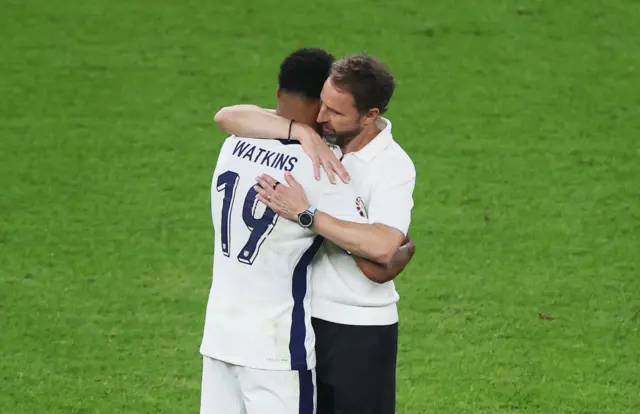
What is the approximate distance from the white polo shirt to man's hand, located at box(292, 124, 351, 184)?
67 millimetres

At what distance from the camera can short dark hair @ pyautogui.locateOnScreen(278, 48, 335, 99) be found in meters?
2.80

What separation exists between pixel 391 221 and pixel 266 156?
36 cm

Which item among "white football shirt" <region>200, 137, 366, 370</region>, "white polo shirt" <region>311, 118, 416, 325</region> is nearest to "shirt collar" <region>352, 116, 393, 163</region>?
"white polo shirt" <region>311, 118, 416, 325</region>

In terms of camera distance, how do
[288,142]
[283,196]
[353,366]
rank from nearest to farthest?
[283,196]
[288,142]
[353,366]

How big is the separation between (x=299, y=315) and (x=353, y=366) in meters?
0.24

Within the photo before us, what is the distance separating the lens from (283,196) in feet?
8.86

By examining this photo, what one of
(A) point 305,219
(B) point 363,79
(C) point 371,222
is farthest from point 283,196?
(B) point 363,79

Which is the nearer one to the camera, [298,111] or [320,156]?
[320,156]

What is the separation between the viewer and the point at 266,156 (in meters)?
2.79

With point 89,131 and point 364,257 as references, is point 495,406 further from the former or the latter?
point 89,131

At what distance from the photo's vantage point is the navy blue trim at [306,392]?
112 inches

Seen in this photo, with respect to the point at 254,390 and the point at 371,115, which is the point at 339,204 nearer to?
the point at 371,115

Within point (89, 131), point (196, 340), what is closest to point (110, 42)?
point (89, 131)

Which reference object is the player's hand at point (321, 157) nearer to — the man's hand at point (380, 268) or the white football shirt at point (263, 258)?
the white football shirt at point (263, 258)
